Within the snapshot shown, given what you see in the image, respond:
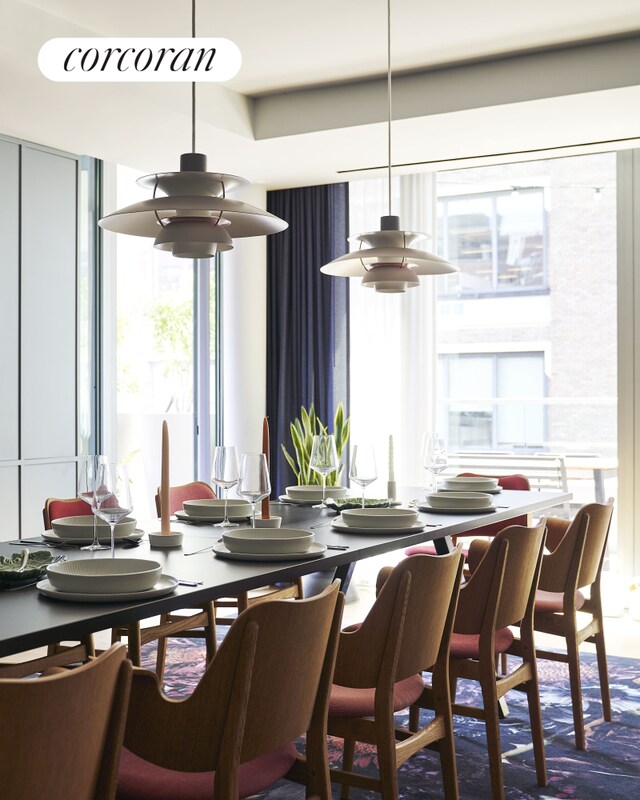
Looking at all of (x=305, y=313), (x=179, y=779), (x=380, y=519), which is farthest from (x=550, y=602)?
(x=305, y=313)

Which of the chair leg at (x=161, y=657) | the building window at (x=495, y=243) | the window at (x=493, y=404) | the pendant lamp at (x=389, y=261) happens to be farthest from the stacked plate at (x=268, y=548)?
the building window at (x=495, y=243)

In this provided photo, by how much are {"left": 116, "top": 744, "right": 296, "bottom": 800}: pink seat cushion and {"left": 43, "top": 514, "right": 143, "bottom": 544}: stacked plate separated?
0.86m

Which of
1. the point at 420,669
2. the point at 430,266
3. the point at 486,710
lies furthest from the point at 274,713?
the point at 430,266

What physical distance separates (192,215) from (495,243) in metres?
10.1

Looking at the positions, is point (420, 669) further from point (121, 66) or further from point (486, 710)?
point (121, 66)

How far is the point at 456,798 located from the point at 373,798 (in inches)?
16.3

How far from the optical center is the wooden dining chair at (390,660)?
210 cm

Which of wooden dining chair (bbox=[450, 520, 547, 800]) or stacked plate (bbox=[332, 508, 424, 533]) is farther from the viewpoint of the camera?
stacked plate (bbox=[332, 508, 424, 533])

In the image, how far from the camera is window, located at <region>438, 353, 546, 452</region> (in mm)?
10000

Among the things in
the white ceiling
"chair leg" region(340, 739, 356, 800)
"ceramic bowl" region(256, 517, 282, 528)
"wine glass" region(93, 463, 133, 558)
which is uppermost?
the white ceiling

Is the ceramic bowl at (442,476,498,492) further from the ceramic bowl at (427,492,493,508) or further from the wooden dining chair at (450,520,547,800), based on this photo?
the wooden dining chair at (450,520,547,800)

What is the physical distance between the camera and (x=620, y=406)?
5328 mm

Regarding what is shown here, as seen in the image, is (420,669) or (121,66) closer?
(420,669)

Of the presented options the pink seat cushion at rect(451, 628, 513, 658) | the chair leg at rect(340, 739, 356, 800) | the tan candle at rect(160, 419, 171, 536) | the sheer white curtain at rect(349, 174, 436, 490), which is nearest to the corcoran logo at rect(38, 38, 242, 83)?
the tan candle at rect(160, 419, 171, 536)
